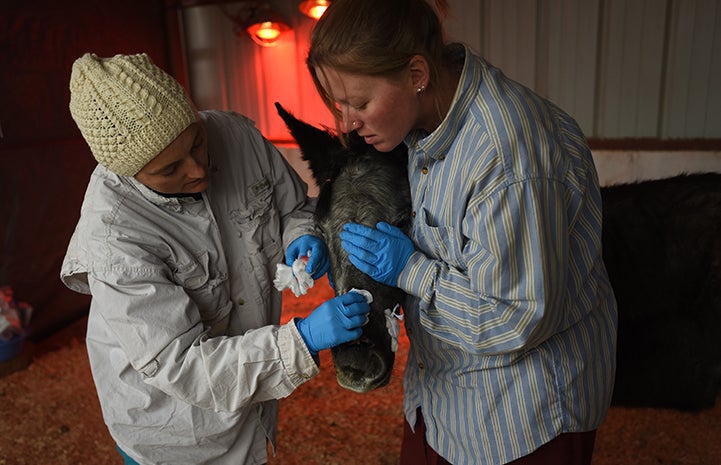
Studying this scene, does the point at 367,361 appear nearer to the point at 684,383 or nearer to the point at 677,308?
the point at 677,308

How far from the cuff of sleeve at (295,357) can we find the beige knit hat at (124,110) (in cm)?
68

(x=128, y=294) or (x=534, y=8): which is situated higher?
(x=534, y=8)

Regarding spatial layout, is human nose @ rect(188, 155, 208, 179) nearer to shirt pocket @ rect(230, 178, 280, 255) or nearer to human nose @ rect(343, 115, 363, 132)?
shirt pocket @ rect(230, 178, 280, 255)

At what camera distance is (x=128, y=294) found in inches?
63.7

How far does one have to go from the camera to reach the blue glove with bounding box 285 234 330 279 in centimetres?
195

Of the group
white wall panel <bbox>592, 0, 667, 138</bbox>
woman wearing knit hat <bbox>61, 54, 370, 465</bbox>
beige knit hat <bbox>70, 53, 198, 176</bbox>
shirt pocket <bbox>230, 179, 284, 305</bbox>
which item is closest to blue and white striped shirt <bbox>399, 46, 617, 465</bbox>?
woman wearing knit hat <bbox>61, 54, 370, 465</bbox>

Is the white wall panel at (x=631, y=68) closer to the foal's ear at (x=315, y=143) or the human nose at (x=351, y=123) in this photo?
the foal's ear at (x=315, y=143)

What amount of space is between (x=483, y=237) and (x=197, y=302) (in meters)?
1.08

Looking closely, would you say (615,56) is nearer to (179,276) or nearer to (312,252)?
(312,252)

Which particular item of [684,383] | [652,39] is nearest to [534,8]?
[652,39]

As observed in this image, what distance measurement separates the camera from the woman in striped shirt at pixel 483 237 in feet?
4.18

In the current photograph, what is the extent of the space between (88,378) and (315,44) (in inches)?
168

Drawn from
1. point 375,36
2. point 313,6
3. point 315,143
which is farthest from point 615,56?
point 375,36

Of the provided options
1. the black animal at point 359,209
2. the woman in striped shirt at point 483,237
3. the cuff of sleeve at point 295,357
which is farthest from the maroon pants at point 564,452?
the cuff of sleeve at point 295,357
